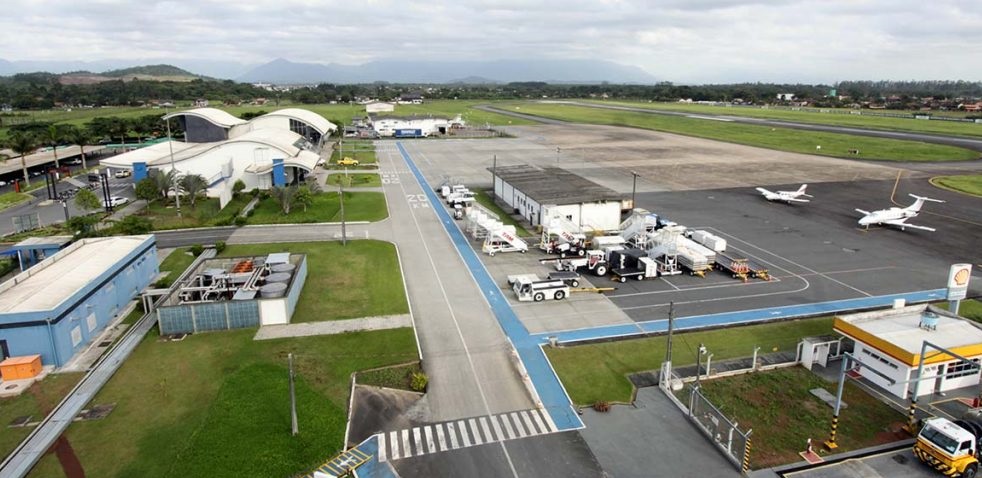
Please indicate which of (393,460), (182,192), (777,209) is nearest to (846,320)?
(393,460)

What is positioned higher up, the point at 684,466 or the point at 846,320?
the point at 846,320

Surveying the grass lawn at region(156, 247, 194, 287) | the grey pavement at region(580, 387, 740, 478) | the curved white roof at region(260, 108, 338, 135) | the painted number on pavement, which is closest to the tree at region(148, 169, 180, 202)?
the grass lawn at region(156, 247, 194, 287)

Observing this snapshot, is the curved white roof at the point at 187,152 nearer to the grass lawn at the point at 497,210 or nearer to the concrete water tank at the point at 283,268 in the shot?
the grass lawn at the point at 497,210

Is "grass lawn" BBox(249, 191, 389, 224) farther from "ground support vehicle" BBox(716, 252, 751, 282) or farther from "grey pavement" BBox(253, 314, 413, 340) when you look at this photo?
"ground support vehicle" BBox(716, 252, 751, 282)

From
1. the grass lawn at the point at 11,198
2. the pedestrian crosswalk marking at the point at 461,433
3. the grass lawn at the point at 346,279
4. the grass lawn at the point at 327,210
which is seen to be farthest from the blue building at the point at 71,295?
the grass lawn at the point at 11,198

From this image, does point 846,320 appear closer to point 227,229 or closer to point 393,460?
point 393,460
